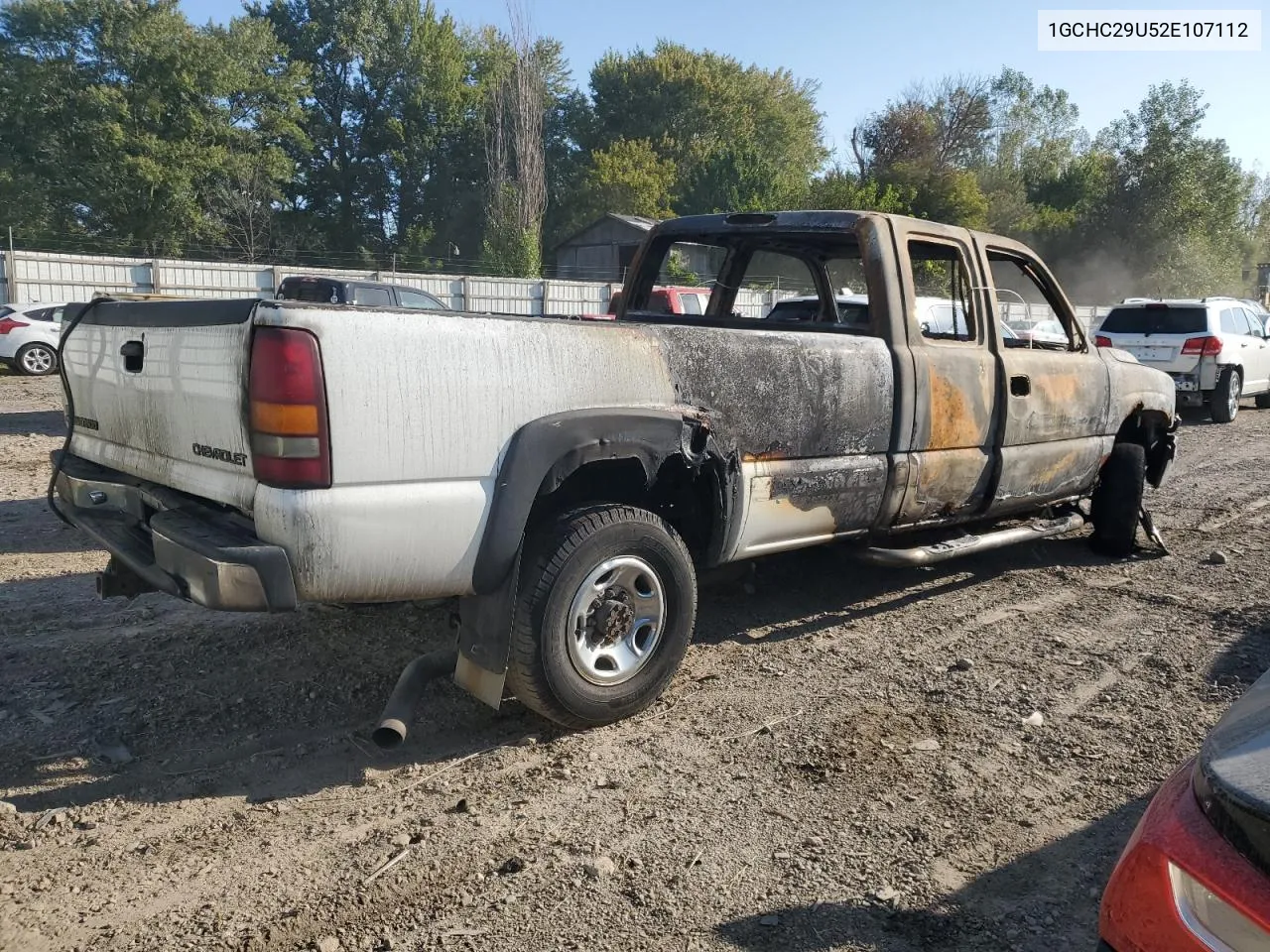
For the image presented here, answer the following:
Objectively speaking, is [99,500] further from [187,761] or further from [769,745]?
[769,745]

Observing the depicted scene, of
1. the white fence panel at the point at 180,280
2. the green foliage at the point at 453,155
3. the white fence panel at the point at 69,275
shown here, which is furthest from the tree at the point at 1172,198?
the white fence panel at the point at 69,275

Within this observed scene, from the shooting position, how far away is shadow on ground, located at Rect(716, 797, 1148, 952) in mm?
2572

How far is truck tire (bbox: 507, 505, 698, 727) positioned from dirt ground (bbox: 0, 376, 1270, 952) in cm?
19

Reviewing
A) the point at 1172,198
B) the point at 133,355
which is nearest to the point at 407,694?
the point at 133,355

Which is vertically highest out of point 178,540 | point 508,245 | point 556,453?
point 508,245

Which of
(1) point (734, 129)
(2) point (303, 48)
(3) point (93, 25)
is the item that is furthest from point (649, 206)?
(3) point (93, 25)

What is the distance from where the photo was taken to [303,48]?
2104 inches

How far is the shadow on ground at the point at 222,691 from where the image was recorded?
3359 millimetres

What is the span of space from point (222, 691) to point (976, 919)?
9.55 ft

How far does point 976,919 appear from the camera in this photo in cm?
268

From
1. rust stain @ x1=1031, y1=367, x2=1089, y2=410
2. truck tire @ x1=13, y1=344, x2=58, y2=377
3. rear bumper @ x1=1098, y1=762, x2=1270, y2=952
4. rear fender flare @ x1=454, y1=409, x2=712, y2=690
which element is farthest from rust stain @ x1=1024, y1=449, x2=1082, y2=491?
truck tire @ x1=13, y1=344, x2=58, y2=377

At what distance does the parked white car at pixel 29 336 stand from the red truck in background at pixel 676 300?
1478 centimetres

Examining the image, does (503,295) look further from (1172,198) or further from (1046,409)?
(1172,198)

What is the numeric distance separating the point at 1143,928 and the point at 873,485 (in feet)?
9.17
